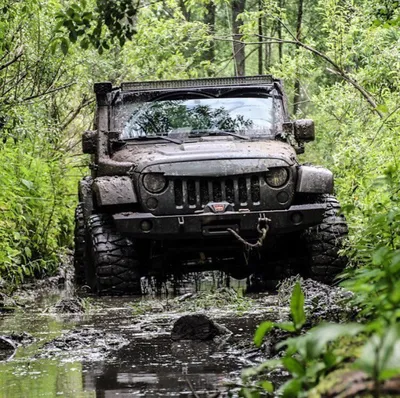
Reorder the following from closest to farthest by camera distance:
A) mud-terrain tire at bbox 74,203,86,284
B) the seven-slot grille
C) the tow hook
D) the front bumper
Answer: the tow hook
the front bumper
the seven-slot grille
mud-terrain tire at bbox 74,203,86,284

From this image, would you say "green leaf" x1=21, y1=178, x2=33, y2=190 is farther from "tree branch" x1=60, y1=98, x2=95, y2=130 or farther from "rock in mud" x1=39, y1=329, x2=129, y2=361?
"tree branch" x1=60, y1=98, x2=95, y2=130

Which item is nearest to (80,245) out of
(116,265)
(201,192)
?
(116,265)

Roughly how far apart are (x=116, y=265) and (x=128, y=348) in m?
2.93

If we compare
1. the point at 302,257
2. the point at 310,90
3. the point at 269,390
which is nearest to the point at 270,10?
the point at 302,257

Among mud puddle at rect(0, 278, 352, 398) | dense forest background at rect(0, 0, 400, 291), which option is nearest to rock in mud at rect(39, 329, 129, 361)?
mud puddle at rect(0, 278, 352, 398)

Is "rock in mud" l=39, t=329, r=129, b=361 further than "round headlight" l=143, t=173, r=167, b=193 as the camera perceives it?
No

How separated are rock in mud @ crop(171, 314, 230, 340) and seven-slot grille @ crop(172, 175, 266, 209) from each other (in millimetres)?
2529

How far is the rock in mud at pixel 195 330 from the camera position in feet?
18.7

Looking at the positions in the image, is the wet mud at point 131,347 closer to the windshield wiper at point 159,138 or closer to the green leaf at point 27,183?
the windshield wiper at point 159,138

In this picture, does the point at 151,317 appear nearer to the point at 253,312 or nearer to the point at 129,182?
the point at 253,312

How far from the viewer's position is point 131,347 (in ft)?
18.1

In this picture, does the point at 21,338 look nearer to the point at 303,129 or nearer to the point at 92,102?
the point at 303,129

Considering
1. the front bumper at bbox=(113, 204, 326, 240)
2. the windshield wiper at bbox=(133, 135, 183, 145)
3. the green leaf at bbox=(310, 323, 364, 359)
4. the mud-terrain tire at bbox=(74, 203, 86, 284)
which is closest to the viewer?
the green leaf at bbox=(310, 323, 364, 359)

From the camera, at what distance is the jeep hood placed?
26.9 feet
